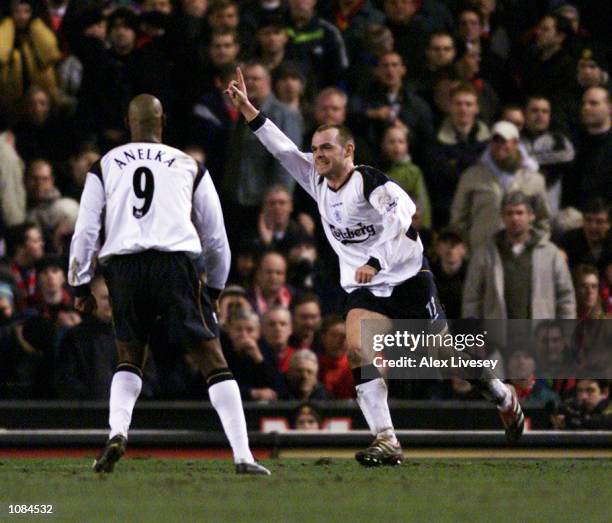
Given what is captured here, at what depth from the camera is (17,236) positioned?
13961 millimetres

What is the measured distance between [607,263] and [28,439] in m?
5.49

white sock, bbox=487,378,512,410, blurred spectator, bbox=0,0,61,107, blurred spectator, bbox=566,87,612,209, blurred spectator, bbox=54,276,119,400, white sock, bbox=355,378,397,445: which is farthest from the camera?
blurred spectator, bbox=0,0,61,107

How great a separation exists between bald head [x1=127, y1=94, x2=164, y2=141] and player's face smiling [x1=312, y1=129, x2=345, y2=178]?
3.64ft

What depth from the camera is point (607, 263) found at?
570 inches

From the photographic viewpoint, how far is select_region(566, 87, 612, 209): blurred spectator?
15.4 m

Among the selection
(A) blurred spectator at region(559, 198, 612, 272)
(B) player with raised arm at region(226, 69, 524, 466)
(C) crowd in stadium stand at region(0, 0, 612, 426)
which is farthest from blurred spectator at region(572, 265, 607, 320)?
(B) player with raised arm at region(226, 69, 524, 466)

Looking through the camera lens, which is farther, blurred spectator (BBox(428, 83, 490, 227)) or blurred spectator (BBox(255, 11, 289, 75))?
blurred spectator (BBox(255, 11, 289, 75))

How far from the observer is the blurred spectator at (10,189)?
14586 millimetres

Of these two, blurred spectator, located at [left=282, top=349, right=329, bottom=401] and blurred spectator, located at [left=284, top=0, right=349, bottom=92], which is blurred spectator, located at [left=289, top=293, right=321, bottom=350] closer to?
blurred spectator, located at [left=282, top=349, right=329, bottom=401]

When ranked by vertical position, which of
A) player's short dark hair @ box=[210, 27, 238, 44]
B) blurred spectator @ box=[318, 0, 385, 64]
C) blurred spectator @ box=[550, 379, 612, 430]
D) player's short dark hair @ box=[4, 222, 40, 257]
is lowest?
blurred spectator @ box=[550, 379, 612, 430]

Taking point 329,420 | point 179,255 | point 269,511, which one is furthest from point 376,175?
point 269,511

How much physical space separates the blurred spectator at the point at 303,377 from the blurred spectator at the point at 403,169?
2.50 m

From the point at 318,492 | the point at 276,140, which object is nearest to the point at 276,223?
the point at 276,140

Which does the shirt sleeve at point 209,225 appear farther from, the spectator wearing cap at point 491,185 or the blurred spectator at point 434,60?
the blurred spectator at point 434,60
